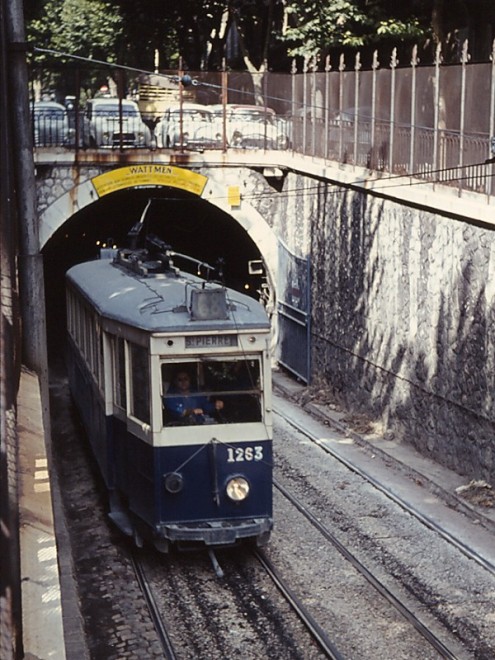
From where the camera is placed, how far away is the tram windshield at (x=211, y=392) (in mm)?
11281

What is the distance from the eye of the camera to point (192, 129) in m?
25.6

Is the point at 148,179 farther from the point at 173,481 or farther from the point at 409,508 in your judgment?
the point at 173,481

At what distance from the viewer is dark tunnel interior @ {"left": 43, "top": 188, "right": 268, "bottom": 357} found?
96.4 ft

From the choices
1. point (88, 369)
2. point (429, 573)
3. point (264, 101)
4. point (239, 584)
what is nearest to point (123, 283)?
point (88, 369)

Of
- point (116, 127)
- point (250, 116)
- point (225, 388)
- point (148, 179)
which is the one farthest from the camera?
point (116, 127)

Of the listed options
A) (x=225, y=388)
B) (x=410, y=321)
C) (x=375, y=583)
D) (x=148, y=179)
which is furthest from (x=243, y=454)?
(x=148, y=179)

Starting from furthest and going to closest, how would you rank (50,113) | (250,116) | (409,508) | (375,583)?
(250,116) → (50,113) → (409,508) → (375,583)

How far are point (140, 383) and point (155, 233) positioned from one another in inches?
775

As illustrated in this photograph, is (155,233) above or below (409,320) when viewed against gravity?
below

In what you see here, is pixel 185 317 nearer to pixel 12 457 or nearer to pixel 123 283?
pixel 123 283

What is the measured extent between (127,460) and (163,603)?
1.58 metres

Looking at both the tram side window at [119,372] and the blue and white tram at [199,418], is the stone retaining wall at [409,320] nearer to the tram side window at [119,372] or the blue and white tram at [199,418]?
the blue and white tram at [199,418]

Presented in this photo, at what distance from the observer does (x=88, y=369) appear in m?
14.8

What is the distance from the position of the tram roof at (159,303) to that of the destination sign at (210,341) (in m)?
0.09
